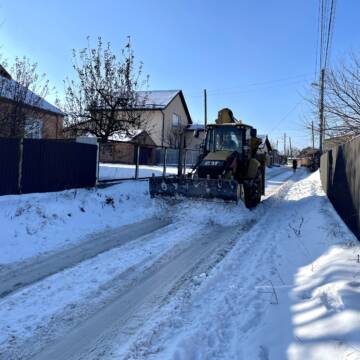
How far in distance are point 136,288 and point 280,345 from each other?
2.43 metres

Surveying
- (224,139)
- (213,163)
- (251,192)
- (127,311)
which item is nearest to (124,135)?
(224,139)

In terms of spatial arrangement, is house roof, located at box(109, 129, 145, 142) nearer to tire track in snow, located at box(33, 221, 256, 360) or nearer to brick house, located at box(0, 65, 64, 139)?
brick house, located at box(0, 65, 64, 139)

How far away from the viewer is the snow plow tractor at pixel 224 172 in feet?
40.4

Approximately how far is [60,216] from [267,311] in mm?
6547

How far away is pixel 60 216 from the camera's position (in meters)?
10.1

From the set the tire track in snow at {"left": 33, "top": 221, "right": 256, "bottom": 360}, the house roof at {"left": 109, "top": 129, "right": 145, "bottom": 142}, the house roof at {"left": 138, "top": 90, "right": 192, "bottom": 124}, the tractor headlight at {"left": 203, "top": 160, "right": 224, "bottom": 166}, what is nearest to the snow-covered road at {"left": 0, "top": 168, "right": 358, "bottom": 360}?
the tire track in snow at {"left": 33, "top": 221, "right": 256, "bottom": 360}

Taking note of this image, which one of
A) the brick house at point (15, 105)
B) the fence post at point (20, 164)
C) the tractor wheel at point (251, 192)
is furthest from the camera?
the brick house at point (15, 105)

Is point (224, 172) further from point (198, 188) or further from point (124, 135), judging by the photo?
point (124, 135)

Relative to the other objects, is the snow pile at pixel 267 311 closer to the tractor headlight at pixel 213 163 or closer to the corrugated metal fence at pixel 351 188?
the corrugated metal fence at pixel 351 188

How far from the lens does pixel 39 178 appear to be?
38.7ft

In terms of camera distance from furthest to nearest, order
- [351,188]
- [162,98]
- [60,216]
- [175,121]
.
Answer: [175,121] < [162,98] < [60,216] < [351,188]

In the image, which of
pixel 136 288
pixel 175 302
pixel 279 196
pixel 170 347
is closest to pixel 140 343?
pixel 170 347

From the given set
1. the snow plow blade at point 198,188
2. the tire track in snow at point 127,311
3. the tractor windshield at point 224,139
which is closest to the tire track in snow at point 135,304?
the tire track in snow at point 127,311

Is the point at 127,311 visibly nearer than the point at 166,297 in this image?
Yes
